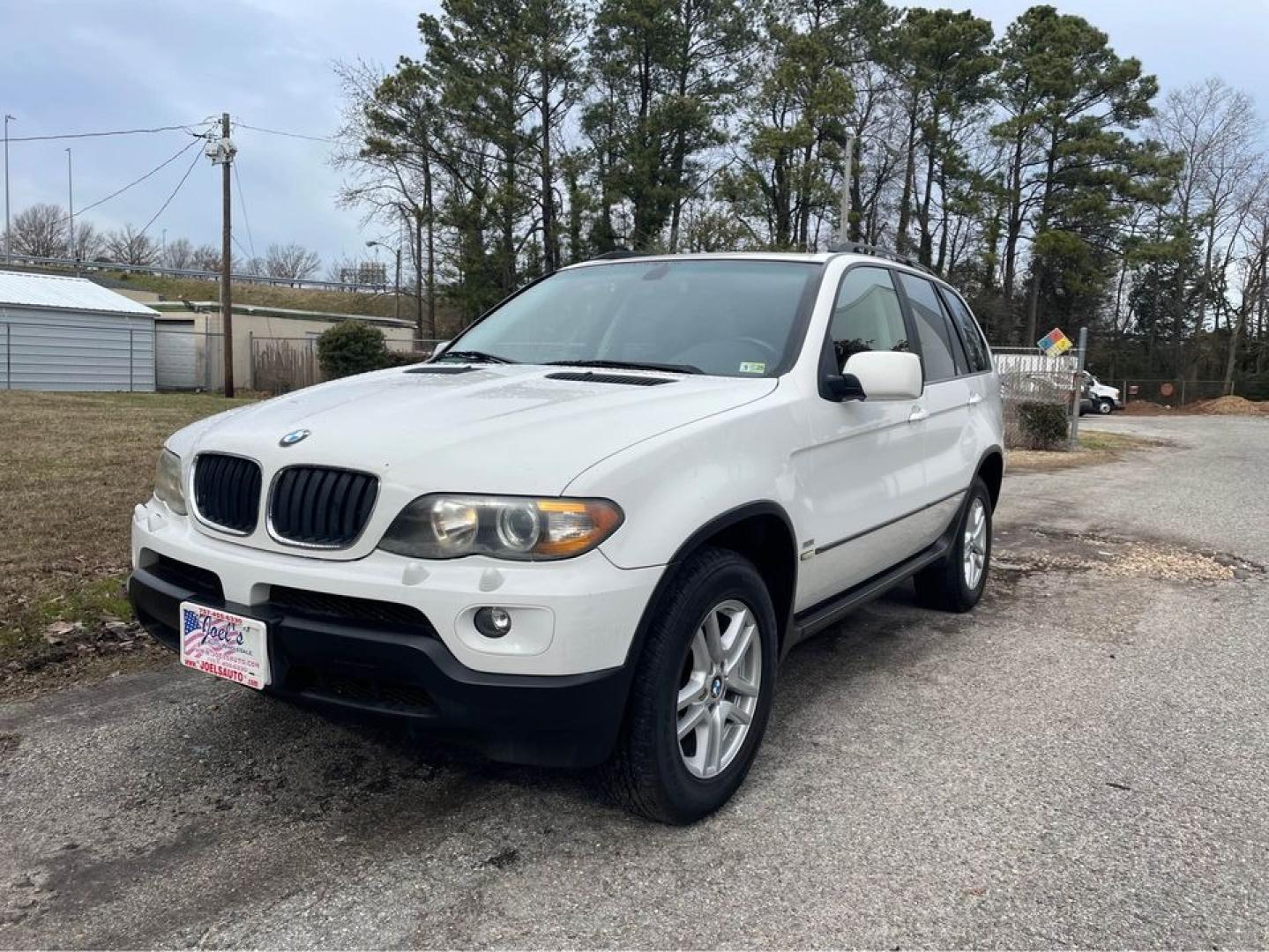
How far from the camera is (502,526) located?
2393 mm

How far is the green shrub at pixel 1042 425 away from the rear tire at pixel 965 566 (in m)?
13.9

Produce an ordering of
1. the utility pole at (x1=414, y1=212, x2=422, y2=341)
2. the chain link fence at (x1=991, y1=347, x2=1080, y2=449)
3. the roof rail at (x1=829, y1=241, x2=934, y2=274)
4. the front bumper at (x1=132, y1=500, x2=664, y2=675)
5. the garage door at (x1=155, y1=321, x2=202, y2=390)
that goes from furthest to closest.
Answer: the utility pole at (x1=414, y1=212, x2=422, y2=341), the garage door at (x1=155, y1=321, x2=202, y2=390), the chain link fence at (x1=991, y1=347, x2=1080, y2=449), the roof rail at (x1=829, y1=241, x2=934, y2=274), the front bumper at (x1=132, y1=500, x2=664, y2=675)

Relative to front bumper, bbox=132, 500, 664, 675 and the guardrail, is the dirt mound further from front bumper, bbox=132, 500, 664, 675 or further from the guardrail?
front bumper, bbox=132, 500, 664, 675

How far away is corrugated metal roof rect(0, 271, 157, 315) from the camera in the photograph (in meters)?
27.9

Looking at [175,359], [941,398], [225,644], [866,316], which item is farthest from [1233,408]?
[225,644]

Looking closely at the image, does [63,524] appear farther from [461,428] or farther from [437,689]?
[437,689]

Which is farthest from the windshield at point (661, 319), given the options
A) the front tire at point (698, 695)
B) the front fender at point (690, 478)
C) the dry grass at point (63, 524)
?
the dry grass at point (63, 524)

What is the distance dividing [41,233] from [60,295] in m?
47.7

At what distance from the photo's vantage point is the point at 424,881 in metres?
2.50

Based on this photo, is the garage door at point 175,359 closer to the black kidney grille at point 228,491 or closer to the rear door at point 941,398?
the rear door at point 941,398

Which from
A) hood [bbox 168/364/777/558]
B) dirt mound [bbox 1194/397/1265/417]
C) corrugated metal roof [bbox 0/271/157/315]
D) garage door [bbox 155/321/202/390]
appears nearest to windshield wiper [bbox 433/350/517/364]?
hood [bbox 168/364/777/558]

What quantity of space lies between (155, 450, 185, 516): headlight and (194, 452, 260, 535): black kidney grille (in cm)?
15

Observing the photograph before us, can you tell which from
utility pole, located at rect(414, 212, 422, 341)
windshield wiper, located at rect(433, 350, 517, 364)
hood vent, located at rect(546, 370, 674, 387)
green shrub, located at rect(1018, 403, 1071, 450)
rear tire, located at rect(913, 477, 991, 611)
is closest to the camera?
hood vent, located at rect(546, 370, 674, 387)

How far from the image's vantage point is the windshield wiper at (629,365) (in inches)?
136
